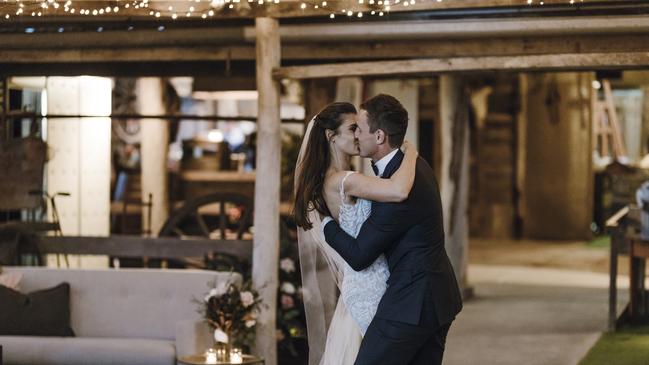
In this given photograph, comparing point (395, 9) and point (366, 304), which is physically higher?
point (395, 9)

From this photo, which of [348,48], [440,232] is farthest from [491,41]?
[440,232]

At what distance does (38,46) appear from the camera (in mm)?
9281

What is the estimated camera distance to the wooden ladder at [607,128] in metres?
20.0

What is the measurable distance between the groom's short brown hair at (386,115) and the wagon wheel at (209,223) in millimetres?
4524

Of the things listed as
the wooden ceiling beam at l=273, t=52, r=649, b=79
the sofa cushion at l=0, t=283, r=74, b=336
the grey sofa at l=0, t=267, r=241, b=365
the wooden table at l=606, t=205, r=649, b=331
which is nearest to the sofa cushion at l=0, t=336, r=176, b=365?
the grey sofa at l=0, t=267, r=241, b=365

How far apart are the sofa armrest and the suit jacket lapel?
3245mm

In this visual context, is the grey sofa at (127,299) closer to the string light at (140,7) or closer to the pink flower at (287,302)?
the pink flower at (287,302)

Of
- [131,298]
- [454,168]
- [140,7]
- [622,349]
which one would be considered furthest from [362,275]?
[454,168]

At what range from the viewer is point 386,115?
445 centimetres

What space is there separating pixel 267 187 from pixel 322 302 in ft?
7.53

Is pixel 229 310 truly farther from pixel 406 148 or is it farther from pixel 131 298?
pixel 406 148

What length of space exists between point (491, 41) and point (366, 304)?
4.42 m

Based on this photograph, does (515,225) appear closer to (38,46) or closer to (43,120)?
(43,120)

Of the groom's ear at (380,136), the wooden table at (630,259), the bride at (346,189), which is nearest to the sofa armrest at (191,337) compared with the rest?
the bride at (346,189)
